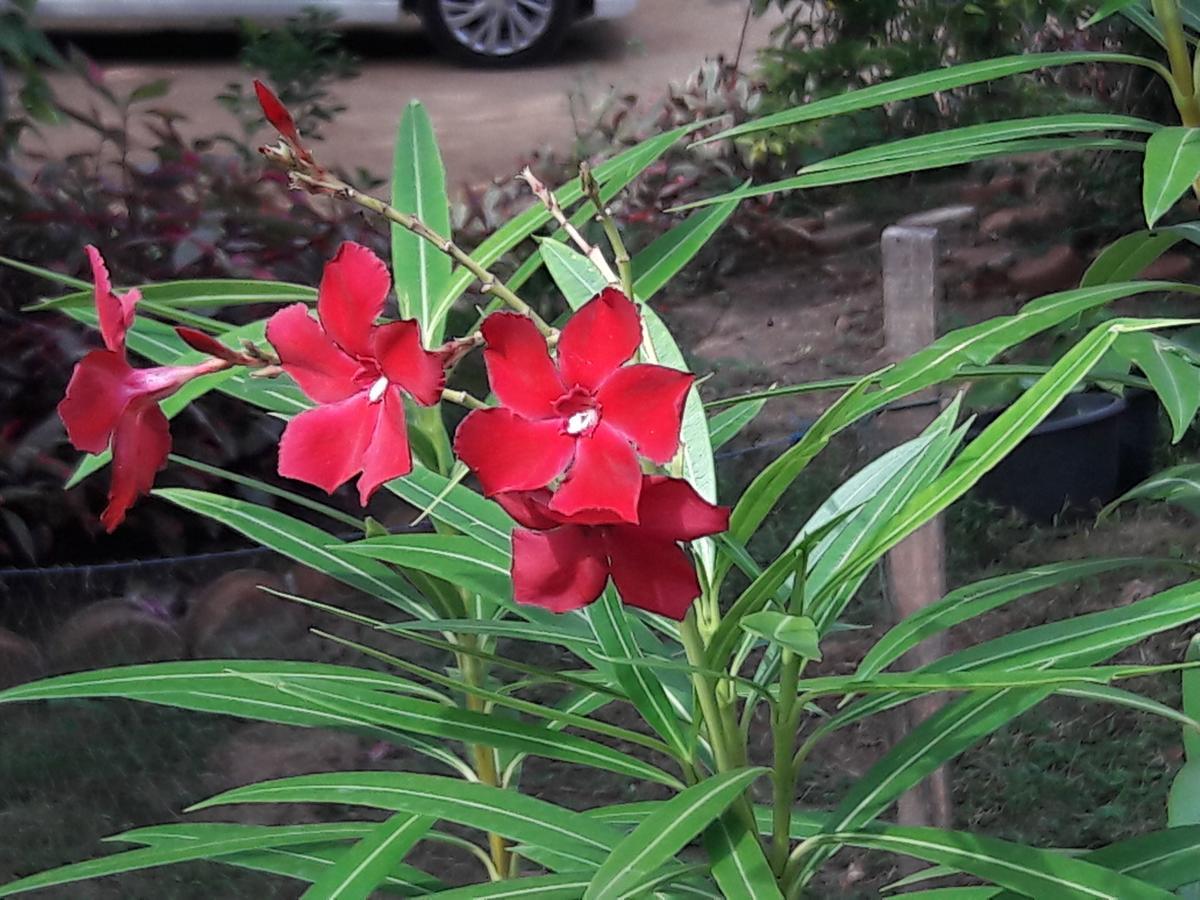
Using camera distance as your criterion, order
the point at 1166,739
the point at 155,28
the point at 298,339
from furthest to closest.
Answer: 1. the point at 155,28
2. the point at 1166,739
3. the point at 298,339

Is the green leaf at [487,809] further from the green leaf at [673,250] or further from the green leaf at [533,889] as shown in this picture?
the green leaf at [673,250]

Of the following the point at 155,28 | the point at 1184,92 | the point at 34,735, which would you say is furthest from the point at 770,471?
the point at 155,28

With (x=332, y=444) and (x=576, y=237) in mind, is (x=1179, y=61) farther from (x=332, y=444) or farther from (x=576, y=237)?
(x=332, y=444)

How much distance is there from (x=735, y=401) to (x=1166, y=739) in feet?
5.30

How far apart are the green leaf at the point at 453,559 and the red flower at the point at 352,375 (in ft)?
0.78

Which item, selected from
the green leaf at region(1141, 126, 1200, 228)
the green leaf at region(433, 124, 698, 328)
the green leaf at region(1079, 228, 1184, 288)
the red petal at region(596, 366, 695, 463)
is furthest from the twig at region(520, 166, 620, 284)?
A: the green leaf at region(1079, 228, 1184, 288)

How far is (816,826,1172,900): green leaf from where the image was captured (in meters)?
0.79

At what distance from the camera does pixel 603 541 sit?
58cm

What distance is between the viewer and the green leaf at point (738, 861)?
76 centimetres

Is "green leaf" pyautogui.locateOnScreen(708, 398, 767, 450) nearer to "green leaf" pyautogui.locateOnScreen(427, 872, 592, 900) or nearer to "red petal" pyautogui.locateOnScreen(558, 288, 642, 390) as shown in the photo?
"green leaf" pyautogui.locateOnScreen(427, 872, 592, 900)

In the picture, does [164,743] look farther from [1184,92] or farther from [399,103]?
[399,103]

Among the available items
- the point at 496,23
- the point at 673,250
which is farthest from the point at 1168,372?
the point at 496,23

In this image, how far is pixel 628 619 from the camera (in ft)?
3.00

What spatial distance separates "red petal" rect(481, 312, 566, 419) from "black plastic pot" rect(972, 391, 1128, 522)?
2.21 meters
